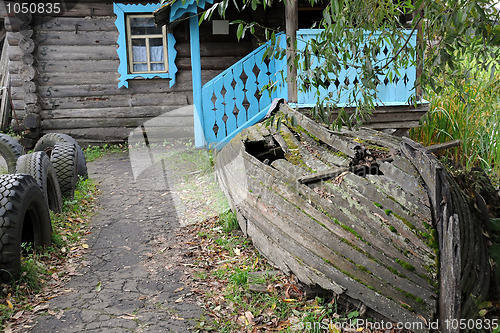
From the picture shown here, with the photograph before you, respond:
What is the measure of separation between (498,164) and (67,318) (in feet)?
20.1

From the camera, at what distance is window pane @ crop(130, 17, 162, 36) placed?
32.0ft

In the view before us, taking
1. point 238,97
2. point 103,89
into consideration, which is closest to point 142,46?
point 103,89

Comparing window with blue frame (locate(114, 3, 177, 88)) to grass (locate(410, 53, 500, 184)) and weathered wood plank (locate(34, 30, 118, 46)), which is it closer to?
weathered wood plank (locate(34, 30, 118, 46))

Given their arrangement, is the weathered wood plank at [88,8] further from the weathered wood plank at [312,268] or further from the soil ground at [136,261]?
the weathered wood plank at [312,268]

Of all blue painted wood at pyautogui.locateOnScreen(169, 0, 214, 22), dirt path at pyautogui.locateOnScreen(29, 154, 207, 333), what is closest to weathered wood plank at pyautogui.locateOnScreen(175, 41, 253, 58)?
blue painted wood at pyautogui.locateOnScreen(169, 0, 214, 22)

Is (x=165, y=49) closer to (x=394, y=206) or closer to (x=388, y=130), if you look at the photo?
(x=388, y=130)

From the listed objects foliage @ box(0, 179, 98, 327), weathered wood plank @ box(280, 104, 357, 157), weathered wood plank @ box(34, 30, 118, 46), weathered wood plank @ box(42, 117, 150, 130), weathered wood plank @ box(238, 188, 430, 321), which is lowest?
foliage @ box(0, 179, 98, 327)

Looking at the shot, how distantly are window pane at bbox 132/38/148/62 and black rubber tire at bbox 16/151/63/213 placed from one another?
4.98 m

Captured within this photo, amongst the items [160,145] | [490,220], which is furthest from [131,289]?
[160,145]

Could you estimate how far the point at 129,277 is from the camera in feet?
13.8

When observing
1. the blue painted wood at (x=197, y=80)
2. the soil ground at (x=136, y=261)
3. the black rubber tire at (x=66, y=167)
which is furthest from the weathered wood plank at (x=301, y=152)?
the black rubber tire at (x=66, y=167)

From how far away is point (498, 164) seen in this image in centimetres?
612

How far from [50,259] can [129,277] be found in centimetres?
97

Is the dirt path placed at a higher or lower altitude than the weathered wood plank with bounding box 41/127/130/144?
lower
